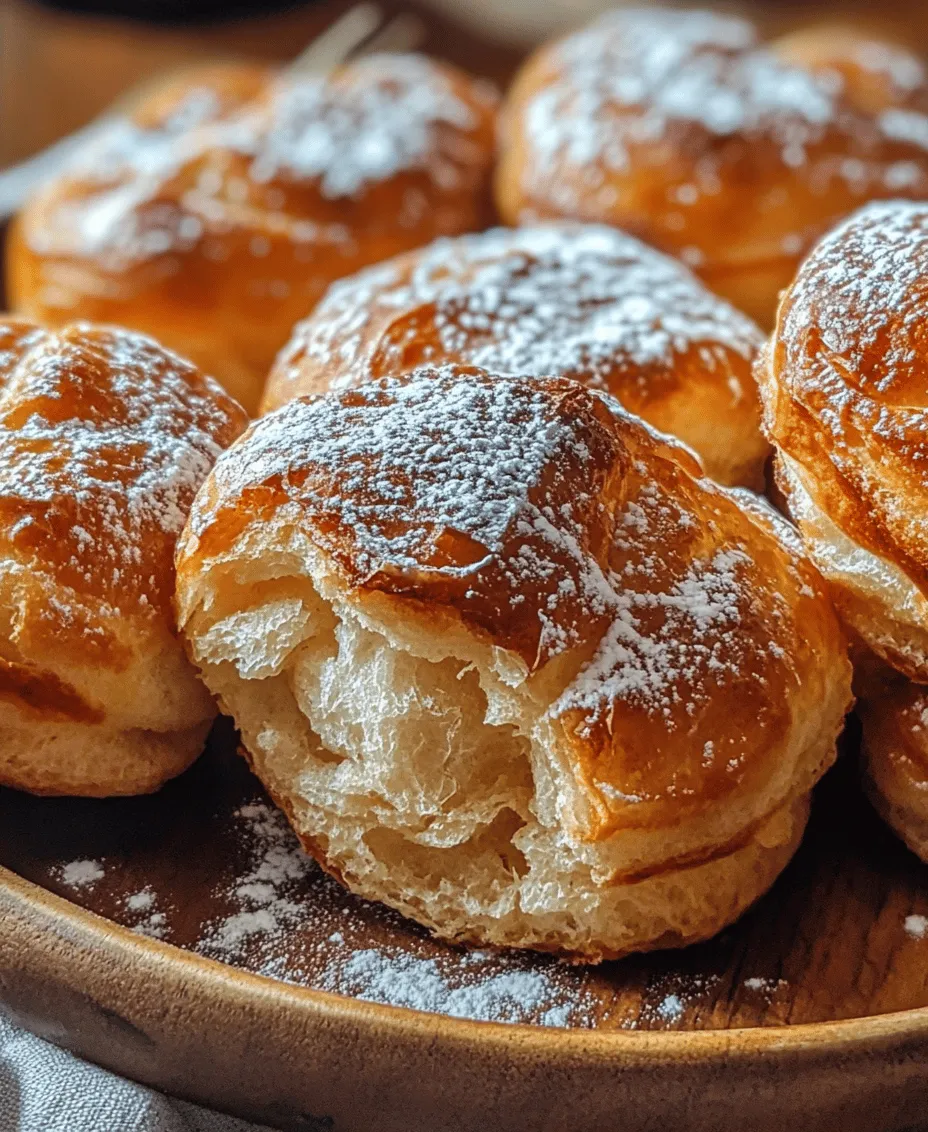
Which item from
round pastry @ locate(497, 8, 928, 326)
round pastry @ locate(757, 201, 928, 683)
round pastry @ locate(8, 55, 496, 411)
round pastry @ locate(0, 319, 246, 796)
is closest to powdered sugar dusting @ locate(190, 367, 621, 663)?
round pastry @ locate(0, 319, 246, 796)

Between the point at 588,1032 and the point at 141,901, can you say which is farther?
the point at 141,901

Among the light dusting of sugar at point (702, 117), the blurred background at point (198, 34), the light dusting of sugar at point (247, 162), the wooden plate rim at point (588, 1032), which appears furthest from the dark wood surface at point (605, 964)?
the blurred background at point (198, 34)

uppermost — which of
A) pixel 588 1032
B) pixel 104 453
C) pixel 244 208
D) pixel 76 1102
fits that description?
pixel 104 453

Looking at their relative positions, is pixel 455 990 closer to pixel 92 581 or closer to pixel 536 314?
pixel 92 581

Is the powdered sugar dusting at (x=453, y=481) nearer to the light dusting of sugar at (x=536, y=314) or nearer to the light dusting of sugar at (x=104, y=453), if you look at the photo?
the light dusting of sugar at (x=104, y=453)

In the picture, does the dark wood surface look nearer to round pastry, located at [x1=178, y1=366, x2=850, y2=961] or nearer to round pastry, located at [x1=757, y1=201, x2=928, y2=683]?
round pastry, located at [x1=178, y1=366, x2=850, y2=961]

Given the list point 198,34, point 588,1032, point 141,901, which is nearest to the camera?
point 588,1032

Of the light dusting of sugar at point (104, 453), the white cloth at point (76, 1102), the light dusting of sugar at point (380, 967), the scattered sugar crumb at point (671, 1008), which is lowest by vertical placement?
the white cloth at point (76, 1102)

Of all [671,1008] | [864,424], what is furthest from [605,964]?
[864,424]
